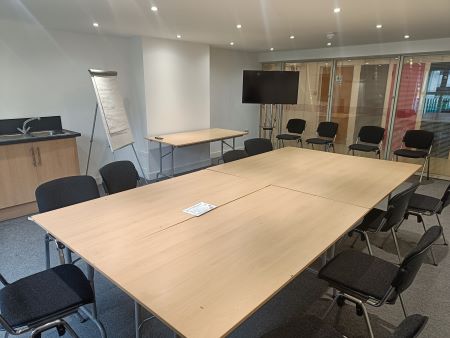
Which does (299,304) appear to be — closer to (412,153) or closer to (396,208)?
(396,208)

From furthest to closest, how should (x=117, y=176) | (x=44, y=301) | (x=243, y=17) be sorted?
(x=243, y=17)
(x=117, y=176)
(x=44, y=301)

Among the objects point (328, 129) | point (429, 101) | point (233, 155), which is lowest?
point (233, 155)

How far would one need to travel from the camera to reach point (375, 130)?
566 centimetres

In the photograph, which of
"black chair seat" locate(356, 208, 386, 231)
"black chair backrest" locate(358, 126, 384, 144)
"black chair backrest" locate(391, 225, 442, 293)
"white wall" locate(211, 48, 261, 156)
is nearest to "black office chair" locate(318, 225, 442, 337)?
"black chair backrest" locate(391, 225, 442, 293)

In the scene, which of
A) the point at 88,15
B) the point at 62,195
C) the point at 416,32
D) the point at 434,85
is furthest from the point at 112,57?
the point at 434,85

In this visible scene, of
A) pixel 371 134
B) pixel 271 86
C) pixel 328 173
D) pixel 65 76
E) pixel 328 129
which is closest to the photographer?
pixel 328 173

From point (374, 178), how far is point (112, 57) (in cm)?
423

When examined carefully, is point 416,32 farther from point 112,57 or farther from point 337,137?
point 112,57

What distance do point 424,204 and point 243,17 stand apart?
279 cm

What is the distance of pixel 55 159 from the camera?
3.98m

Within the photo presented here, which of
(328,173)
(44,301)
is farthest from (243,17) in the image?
(44,301)

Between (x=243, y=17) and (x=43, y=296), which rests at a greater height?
(x=243, y=17)

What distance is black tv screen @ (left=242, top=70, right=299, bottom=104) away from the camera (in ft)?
19.1

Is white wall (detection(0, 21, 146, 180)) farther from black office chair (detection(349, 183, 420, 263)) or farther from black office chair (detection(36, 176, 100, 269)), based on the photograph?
black office chair (detection(349, 183, 420, 263))
